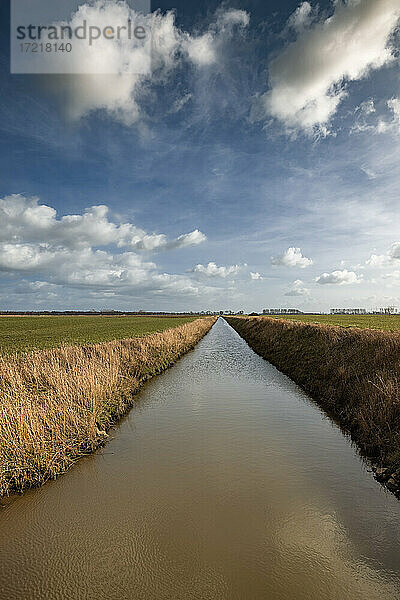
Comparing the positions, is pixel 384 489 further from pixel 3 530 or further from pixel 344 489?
pixel 3 530

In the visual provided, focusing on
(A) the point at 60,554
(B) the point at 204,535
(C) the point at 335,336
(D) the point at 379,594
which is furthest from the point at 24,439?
(C) the point at 335,336

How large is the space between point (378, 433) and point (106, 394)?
8592 mm

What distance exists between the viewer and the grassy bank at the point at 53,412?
7215 mm

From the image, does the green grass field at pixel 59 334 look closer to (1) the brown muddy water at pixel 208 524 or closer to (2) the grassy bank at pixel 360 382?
(2) the grassy bank at pixel 360 382

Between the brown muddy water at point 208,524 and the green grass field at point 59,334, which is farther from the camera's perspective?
the green grass field at point 59,334

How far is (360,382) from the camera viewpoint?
12.4 metres

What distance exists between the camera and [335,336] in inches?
747

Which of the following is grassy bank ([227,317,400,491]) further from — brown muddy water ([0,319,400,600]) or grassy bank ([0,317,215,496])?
grassy bank ([0,317,215,496])

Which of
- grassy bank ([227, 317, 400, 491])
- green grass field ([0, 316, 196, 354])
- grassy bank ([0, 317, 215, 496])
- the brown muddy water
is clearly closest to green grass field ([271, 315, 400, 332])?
grassy bank ([227, 317, 400, 491])

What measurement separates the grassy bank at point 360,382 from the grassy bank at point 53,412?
728cm

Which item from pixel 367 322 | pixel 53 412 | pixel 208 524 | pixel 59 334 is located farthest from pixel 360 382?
pixel 367 322

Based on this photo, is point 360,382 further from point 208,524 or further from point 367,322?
point 367,322

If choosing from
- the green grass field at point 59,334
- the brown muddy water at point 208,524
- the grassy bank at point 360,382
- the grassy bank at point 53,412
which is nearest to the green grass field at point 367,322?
the grassy bank at point 360,382

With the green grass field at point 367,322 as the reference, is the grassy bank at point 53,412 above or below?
below
